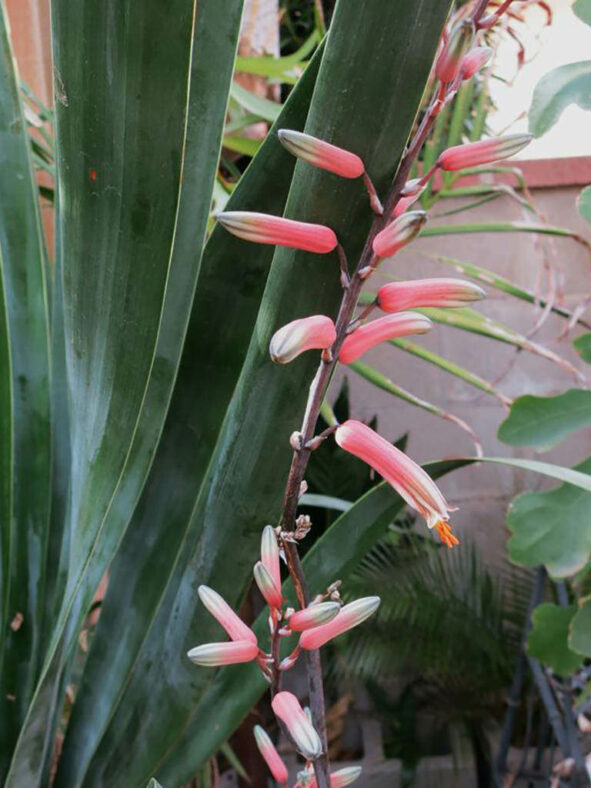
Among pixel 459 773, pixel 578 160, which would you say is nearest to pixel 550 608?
pixel 459 773

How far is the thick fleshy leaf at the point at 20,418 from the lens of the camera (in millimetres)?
395

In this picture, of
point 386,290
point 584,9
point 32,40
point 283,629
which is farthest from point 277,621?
point 32,40

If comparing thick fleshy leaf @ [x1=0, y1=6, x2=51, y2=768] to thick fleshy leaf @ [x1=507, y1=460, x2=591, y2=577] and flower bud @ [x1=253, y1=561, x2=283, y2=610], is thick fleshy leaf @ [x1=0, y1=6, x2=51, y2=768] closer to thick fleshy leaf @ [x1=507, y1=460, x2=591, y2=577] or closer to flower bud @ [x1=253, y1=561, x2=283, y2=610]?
flower bud @ [x1=253, y1=561, x2=283, y2=610]

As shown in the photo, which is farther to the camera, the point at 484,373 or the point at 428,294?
the point at 484,373

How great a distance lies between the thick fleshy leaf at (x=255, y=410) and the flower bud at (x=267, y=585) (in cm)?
8

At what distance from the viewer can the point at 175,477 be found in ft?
1.29

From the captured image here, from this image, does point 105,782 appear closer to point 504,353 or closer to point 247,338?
point 247,338

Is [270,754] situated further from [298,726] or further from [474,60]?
[474,60]

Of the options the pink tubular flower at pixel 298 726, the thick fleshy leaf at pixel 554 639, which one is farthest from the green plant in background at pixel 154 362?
the thick fleshy leaf at pixel 554 639

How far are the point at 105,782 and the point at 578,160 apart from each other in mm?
1482

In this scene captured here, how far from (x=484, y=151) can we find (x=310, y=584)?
0.22m

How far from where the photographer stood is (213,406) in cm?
39

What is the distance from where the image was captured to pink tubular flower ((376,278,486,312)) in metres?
0.22

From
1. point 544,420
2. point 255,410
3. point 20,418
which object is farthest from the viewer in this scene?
point 544,420
